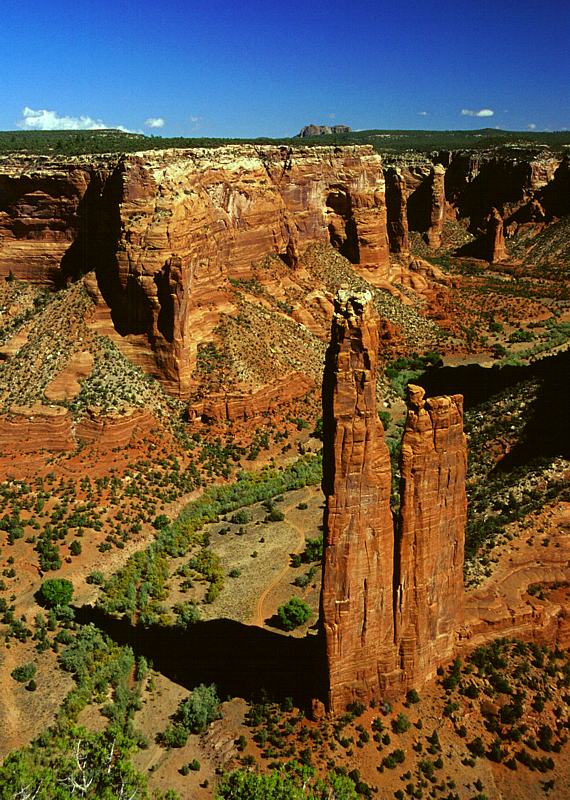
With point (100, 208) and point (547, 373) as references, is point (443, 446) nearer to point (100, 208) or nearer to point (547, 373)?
point (547, 373)

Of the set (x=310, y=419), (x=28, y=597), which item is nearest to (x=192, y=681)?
(x=28, y=597)

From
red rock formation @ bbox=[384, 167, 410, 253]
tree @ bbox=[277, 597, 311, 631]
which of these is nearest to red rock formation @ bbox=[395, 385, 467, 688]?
tree @ bbox=[277, 597, 311, 631]

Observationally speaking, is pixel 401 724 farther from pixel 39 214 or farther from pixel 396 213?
pixel 396 213

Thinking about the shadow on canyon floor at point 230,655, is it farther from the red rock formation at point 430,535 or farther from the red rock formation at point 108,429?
the red rock formation at point 108,429

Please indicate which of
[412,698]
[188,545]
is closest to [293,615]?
[412,698]

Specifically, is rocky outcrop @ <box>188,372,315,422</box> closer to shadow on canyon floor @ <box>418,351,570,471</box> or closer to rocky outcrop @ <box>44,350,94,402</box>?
rocky outcrop @ <box>44,350,94,402</box>

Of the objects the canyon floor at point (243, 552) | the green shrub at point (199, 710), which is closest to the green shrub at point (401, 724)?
the canyon floor at point (243, 552)
